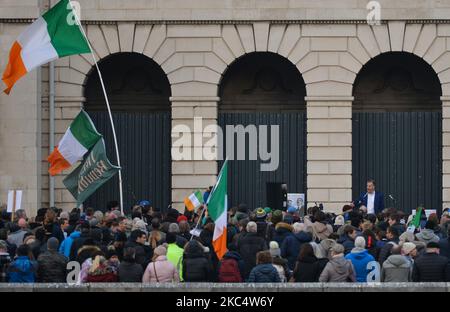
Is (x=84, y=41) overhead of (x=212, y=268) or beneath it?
overhead

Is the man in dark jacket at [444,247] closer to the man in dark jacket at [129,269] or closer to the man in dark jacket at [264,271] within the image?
the man in dark jacket at [264,271]

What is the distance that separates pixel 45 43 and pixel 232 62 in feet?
29.9

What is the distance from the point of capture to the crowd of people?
2722 centimetres

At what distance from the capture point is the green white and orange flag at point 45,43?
124 ft

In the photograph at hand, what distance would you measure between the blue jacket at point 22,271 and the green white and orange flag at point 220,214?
3.25m

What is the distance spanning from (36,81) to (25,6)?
1.95 m

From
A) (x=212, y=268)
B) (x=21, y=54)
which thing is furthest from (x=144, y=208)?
(x=212, y=268)

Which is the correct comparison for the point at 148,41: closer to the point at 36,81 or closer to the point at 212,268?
the point at 36,81

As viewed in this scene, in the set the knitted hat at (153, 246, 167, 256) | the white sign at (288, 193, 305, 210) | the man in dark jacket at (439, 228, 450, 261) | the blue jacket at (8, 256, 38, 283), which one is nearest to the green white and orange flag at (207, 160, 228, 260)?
the knitted hat at (153, 246, 167, 256)

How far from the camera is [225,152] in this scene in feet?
153

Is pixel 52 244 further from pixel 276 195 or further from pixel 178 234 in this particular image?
pixel 276 195

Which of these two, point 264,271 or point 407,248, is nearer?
point 264,271

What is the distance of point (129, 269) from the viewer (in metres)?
27.2

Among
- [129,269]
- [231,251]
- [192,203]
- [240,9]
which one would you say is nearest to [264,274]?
[129,269]
